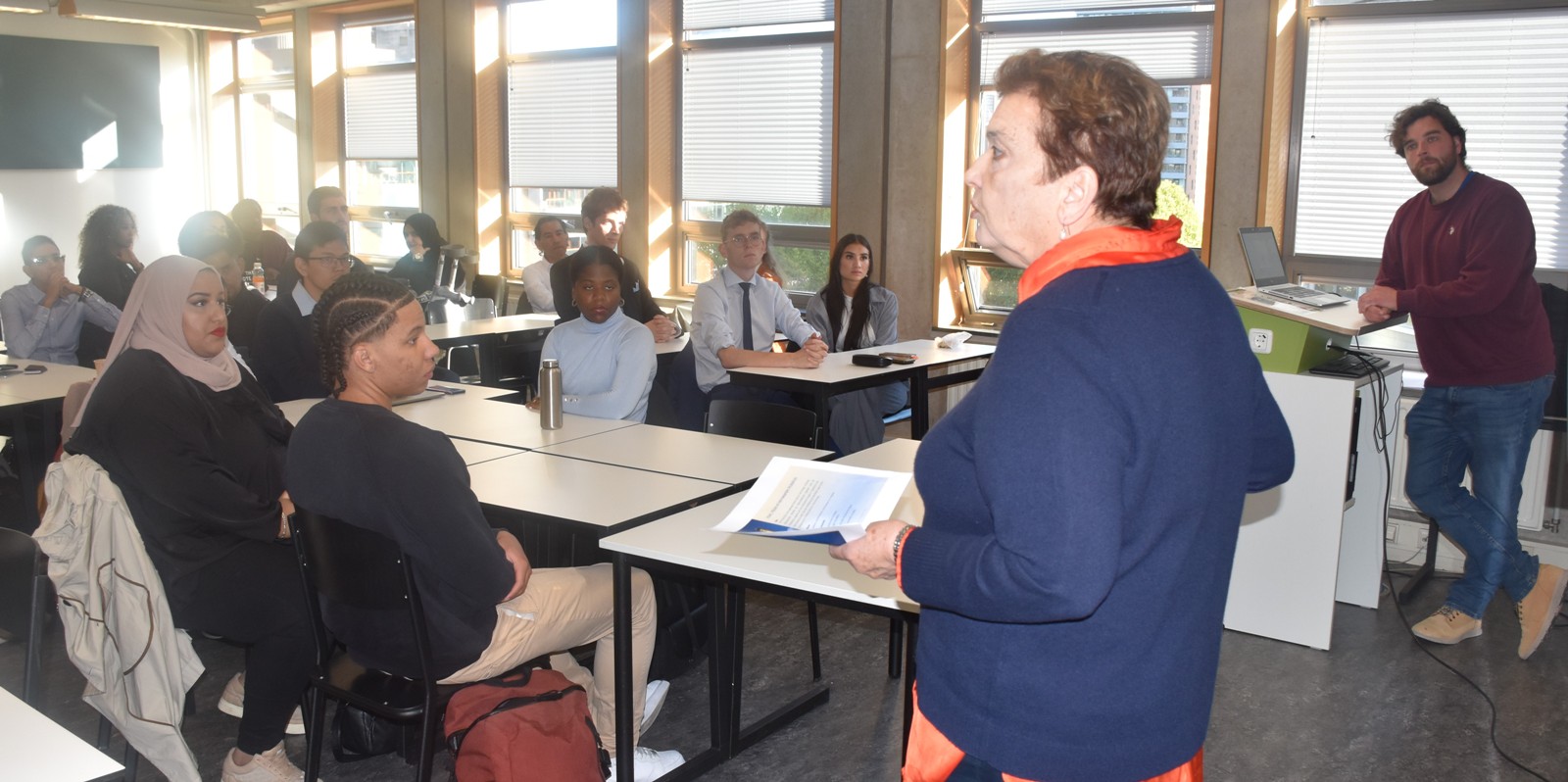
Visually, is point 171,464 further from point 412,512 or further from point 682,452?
point 682,452

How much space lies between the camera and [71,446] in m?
2.74

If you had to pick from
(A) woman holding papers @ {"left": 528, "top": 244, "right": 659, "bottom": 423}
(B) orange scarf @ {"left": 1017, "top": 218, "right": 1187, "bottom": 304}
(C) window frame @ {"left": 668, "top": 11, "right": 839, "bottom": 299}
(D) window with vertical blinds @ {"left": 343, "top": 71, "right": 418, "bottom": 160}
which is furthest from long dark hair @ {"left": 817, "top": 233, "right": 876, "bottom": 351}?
(D) window with vertical blinds @ {"left": 343, "top": 71, "right": 418, "bottom": 160}

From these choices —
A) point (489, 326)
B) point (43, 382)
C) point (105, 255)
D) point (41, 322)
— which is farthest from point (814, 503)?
point (105, 255)

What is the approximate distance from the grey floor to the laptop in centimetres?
117

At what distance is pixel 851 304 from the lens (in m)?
5.70

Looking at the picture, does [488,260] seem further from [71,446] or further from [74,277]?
[71,446]

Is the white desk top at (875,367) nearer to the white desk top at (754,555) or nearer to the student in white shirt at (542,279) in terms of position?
the white desk top at (754,555)

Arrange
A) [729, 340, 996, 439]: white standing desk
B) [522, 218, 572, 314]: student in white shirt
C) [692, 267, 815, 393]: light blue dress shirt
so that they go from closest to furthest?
[729, 340, 996, 439]: white standing desk < [692, 267, 815, 393]: light blue dress shirt < [522, 218, 572, 314]: student in white shirt

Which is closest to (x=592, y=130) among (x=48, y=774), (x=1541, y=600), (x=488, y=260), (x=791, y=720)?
(x=488, y=260)

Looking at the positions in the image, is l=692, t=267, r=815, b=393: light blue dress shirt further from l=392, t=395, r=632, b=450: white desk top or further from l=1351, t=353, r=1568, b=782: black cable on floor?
l=1351, t=353, r=1568, b=782: black cable on floor

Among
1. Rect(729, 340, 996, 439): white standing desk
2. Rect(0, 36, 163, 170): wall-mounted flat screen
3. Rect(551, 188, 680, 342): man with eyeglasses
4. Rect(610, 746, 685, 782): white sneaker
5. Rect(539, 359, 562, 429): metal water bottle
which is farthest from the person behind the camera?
Rect(0, 36, 163, 170): wall-mounted flat screen

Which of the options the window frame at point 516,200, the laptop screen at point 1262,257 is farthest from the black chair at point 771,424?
the window frame at point 516,200

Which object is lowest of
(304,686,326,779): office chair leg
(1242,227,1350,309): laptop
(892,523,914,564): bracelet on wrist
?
(304,686,326,779): office chair leg

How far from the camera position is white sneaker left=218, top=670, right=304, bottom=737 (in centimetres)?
329
